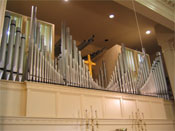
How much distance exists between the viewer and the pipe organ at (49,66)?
13.7 ft

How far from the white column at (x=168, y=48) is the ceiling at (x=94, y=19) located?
0.47 meters

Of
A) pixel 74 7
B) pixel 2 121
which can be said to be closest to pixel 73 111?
pixel 2 121

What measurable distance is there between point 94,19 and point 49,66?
10.9 feet

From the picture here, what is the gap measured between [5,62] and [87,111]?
83.3 inches

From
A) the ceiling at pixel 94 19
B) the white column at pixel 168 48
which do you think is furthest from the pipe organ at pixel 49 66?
the ceiling at pixel 94 19

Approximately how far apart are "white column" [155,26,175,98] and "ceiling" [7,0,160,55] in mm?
473

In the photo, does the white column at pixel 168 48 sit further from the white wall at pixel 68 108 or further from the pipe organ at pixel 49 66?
the white wall at pixel 68 108

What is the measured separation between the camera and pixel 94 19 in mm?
7246

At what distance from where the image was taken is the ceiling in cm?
651

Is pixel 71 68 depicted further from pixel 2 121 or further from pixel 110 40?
pixel 110 40

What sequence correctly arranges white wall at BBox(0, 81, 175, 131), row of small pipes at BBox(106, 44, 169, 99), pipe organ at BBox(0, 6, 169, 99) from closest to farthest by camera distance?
white wall at BBox(0, 81, 175, 131)
pipe organ at BBox(0, 6, 169, 99)
row of small pipes at BBox(106, 44, 169, 99)

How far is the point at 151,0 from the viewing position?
5746mm

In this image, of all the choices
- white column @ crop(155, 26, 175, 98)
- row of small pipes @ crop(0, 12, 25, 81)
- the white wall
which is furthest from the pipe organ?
white column @ crop(155, 26, 175, 98)

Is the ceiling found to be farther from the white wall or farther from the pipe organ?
the white wall
